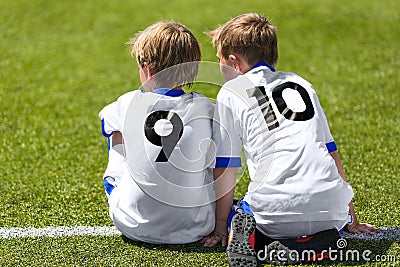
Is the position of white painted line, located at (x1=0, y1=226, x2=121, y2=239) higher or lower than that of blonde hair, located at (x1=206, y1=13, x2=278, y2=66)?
lower

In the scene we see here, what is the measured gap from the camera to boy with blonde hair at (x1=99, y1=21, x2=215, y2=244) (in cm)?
372

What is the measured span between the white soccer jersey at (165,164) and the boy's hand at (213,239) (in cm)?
8

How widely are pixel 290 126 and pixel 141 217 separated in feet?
A: 3.08

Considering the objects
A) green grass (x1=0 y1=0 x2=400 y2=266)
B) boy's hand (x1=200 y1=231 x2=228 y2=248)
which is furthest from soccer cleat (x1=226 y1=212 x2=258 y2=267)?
boy's hand (x1=200 y1=231 x2=228 y2=248)

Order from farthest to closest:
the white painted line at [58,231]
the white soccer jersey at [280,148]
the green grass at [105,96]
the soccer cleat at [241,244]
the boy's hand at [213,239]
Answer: the white painted line at [58,231]
the green grass at [105,96]
the boy's hand at [213,239]
the white soccer jersey at [280,148]
the soccer cleat at [241,244]

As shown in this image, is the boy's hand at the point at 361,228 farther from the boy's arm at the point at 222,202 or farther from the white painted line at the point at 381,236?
the boy's arm at the point at 222,202

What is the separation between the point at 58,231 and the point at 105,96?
11.0 ft

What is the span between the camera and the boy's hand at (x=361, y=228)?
157 inches

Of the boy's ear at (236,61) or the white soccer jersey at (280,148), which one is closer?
the white soccer jersey at (280,148)

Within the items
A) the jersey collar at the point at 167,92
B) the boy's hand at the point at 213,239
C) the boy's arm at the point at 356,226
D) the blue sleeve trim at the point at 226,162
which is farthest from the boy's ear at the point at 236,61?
the boy's hand at the point at 213,239

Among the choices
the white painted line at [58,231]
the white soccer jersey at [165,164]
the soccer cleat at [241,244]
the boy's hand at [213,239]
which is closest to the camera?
the soccer cleat at [241,244]

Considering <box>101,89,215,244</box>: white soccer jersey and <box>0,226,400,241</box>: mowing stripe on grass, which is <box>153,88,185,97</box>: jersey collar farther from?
<box>0,226,400,241</box>: mowing stripe on grass

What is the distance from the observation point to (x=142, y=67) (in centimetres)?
391

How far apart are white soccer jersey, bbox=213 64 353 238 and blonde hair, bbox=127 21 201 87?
260mm
